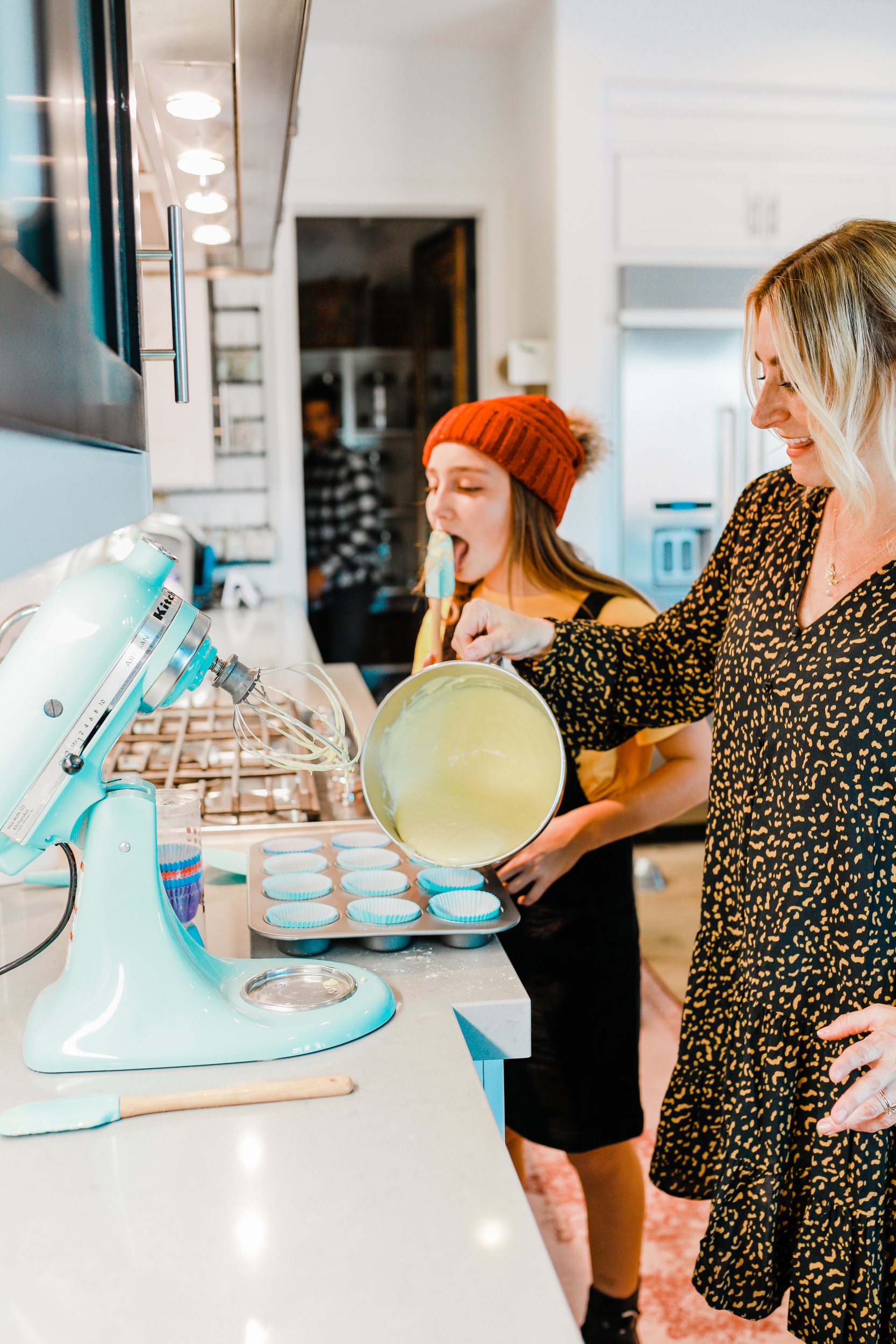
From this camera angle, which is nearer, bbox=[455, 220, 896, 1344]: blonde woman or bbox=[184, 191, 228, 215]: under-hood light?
bbox=[455, 220, 896, 1344]: blonde woman

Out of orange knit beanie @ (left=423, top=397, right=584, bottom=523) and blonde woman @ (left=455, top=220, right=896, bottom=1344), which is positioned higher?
orange knit beanie @ (left=423, top=397, right=584, bottom=523)

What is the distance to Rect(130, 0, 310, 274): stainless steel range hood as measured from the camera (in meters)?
1.04

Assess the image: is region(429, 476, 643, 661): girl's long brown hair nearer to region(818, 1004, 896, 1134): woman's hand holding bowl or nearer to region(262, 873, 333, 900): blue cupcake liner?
region(262, 873, 333, 900): blue cupcake liner

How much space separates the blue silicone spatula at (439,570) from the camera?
4.97 ft

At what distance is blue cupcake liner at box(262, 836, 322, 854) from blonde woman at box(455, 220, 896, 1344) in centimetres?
29

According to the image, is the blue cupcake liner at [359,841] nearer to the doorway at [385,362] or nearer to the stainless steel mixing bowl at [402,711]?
the stainless steel mixing bowl at [402,711]

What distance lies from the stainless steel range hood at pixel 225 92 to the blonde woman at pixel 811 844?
562 mm

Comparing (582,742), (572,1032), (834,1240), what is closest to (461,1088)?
(834,1240)

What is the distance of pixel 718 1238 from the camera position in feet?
3.74

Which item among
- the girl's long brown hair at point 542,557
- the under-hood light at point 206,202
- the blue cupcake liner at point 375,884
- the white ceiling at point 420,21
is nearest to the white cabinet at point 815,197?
the white ceiling at point 420,21

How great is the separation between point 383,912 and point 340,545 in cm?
399

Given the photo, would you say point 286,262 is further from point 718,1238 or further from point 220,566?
point 718,1238

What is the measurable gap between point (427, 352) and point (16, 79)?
4920 millimetres

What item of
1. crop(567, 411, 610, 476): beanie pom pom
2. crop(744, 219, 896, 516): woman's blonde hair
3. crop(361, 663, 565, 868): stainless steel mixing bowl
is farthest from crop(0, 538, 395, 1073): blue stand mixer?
crop(567, 411, 610, 476): beanie pom pom
